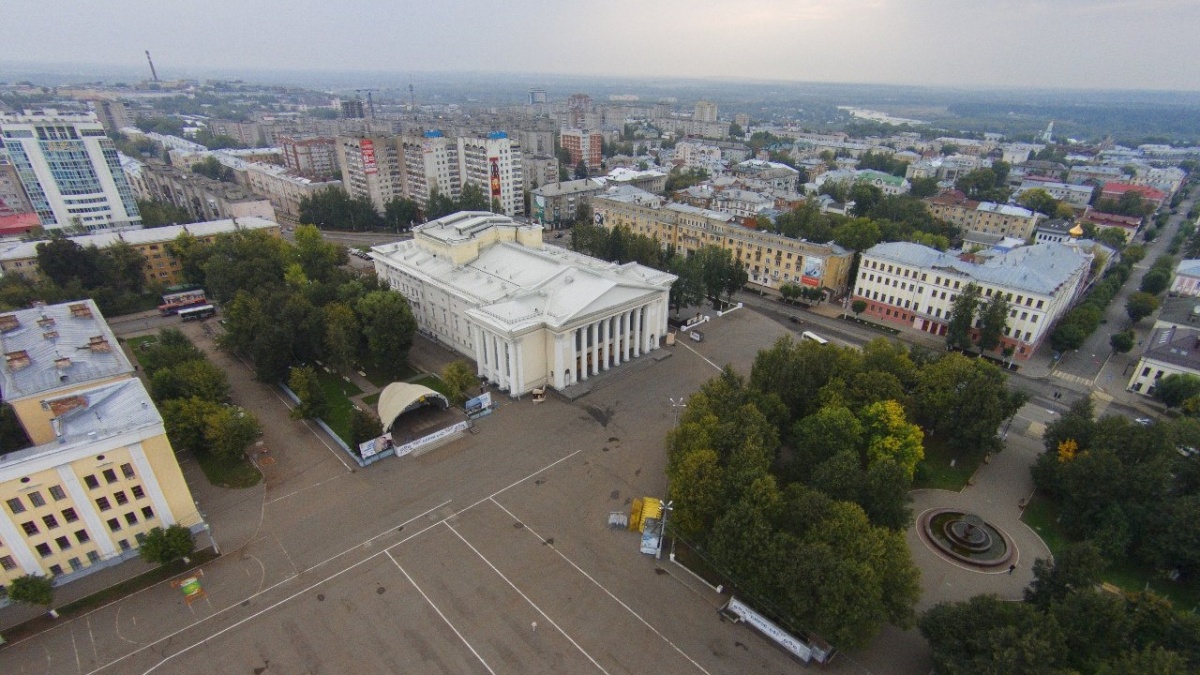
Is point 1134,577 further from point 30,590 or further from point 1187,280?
point 1187,280

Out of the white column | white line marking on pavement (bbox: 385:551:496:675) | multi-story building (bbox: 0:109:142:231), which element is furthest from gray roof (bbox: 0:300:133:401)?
multi-story building (bbox: 0:109:142:231)

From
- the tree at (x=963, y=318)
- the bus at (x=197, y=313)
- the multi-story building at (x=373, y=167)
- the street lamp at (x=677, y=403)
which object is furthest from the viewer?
the multi-story building at (x=373, y=167)

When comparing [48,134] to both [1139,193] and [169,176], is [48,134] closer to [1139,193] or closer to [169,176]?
[169,176]

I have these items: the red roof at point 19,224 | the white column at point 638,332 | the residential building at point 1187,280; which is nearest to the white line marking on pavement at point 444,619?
the white column at point 638,332

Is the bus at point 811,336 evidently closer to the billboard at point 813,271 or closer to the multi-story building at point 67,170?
the billboard at point 813,271

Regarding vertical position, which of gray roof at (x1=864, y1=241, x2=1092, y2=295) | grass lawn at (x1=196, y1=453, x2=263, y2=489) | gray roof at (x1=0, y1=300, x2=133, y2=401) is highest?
gray roof at (x1=0, y1=300, x2=133, y2=401)

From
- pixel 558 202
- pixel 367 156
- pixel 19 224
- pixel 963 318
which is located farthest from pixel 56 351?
pixel 558 202

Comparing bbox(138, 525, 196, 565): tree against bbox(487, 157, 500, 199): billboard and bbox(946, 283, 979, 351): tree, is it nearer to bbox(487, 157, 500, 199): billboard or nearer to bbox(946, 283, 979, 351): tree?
bbox(946, 283, 979, 351): tree
